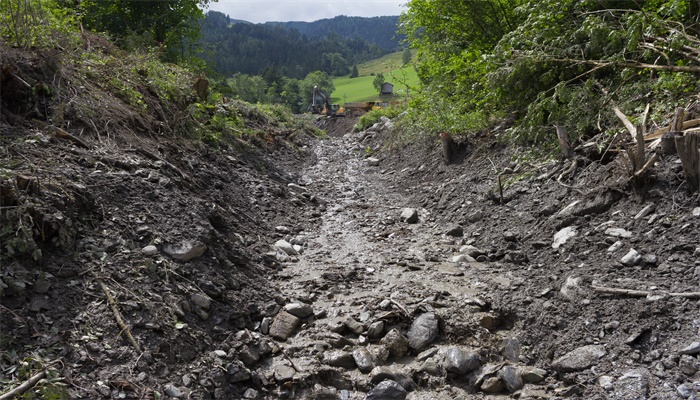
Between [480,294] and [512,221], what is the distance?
171 centimetres

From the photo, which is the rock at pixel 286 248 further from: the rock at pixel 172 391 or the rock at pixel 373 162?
the rock at pixel 373 162

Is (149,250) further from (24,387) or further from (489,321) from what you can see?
(489,321)

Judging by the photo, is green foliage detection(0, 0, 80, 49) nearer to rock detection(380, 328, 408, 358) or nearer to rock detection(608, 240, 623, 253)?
rock detection(380, 328, 408, 358)

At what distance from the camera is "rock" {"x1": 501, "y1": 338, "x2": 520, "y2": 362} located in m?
3.81

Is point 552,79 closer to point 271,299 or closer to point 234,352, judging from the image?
point 271,299

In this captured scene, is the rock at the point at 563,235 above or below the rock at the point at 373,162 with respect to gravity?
above

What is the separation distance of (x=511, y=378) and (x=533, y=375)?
0.54ft

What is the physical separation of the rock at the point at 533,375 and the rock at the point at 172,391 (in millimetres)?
2271

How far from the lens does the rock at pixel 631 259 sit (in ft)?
13.7

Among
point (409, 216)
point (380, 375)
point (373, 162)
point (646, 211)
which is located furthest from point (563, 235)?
point (373, 162)

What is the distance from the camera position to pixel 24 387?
99.5 inches

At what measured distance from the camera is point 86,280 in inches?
138

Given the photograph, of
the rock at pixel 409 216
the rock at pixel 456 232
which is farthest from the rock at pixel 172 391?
the rock at pixel 409 216

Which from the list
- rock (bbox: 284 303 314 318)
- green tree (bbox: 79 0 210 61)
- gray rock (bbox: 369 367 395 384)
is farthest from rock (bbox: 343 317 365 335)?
green tree (bbox: 79 0 210 61)
